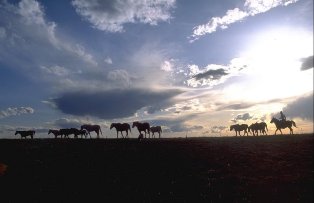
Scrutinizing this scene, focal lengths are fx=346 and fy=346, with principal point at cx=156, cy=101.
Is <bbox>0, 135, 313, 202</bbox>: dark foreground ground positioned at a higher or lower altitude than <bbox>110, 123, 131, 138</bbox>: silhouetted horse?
lower

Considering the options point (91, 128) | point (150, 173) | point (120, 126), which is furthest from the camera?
point (91, 128)

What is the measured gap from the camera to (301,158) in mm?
31719

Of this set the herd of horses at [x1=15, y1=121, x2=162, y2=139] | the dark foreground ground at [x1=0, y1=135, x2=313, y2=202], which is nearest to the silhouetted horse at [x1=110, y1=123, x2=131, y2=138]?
the herd of horses at [x1=15, y1=121, x2=162, y2=139]

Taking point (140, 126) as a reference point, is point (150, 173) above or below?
below

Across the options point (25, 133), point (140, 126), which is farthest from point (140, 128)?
point (25, 133)

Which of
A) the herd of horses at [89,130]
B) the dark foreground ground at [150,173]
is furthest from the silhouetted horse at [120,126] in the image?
the dark foreground ground at [150,173]

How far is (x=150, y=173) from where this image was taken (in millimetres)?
24906

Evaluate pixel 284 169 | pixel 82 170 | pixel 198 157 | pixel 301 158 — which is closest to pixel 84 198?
pixel 82 170

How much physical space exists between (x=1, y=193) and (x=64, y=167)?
5.45 m

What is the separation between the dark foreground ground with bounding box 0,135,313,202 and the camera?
68.8 feet

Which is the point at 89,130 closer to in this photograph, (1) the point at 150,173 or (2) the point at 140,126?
(2) the point at 140,126

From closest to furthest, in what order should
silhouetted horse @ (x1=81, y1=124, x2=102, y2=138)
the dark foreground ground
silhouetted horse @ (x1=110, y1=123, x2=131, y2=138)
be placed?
the dark foreground ground, silhouetted horse @ (x1=110, y1=123, x2=131, y2=138), silhouetted horse @ (x1=81, y1=124, x2=102, y2=138)

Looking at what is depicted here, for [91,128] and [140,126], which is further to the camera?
[91,128]

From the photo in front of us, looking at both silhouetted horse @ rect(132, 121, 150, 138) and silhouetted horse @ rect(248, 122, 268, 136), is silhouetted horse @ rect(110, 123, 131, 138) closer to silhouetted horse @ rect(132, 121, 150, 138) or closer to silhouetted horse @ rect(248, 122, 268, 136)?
silhouetted horse @ rect(132, 121, 150, 138)
